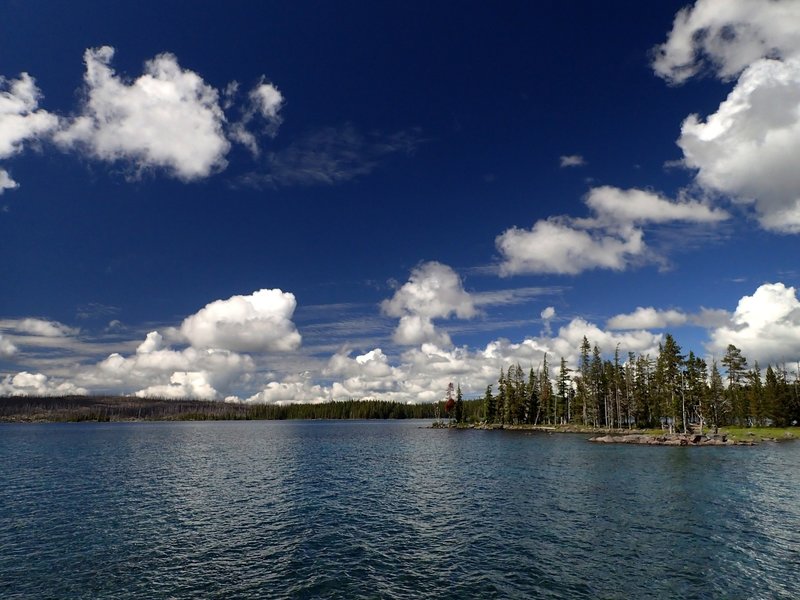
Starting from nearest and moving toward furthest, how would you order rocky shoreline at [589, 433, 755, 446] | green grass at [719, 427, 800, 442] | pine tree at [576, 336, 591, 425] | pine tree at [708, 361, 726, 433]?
rocky shoreline at [589, 433, 755, 446] < green grass at [719, 427, 800, 442] < pine tree at [708, 361, 726, 433] < pine tree at [576, 336, 591, 425]

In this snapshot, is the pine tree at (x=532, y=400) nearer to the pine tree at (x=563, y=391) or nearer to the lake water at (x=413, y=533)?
the pine tree at (x=563, y=391)

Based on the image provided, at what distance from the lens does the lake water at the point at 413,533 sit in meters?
28.5

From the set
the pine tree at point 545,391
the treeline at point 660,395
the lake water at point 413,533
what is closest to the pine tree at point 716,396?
the treeline at point 660,395

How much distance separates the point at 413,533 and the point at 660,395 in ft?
452

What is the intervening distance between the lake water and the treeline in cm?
6077

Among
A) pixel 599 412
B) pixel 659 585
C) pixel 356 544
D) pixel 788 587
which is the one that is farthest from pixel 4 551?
pixel 599 412

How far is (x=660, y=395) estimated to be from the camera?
147625 mm

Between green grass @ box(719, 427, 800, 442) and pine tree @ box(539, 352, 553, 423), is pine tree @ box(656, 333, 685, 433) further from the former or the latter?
pine tree @ box(539, 352, 553, 423)

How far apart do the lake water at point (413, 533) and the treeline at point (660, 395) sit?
6077cm

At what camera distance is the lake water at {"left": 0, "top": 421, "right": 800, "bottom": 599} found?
1121 inches

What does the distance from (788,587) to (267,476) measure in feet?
216

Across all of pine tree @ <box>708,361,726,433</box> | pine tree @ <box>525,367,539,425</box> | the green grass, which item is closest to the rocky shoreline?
the green grass

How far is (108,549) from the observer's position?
118 ft

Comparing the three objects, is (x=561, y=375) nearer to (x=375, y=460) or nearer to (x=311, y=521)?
(x=375, y=460)
